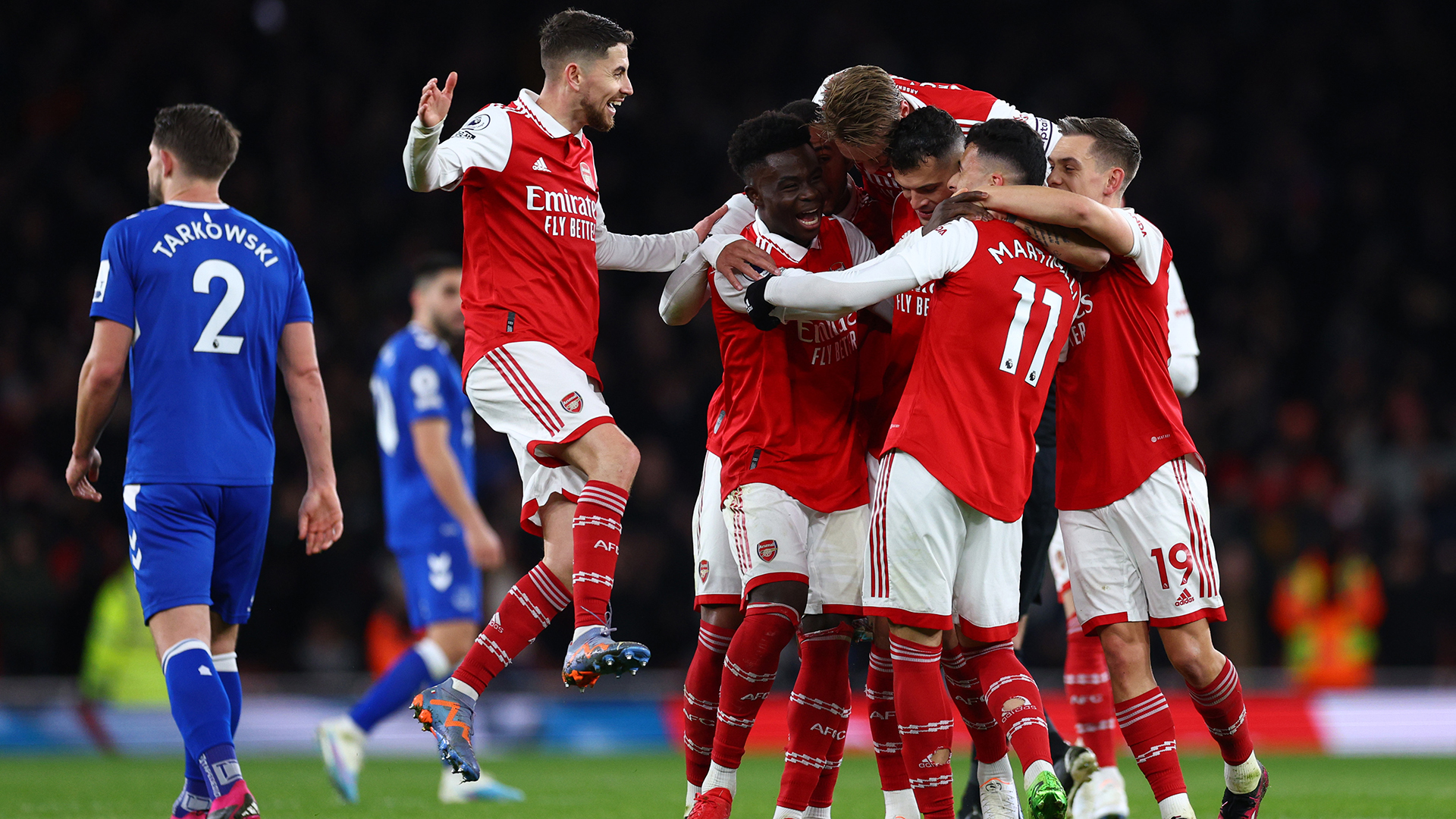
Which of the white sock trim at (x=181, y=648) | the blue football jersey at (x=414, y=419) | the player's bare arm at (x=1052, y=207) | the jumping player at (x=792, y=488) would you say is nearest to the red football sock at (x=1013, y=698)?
the jumping player at (x=792, y=488)

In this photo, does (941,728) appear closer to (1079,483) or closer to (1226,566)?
(1079,483)

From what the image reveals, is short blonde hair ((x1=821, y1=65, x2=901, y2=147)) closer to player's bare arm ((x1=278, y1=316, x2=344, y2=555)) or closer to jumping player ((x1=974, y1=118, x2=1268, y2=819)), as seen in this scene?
jumping player ((x1=974, y1=118, x2=1268, y2=819))

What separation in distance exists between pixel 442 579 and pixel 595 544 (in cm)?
342

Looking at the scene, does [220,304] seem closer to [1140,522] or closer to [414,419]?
[414,419]

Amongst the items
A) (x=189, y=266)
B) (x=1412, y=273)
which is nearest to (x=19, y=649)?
(x=189, y=266)

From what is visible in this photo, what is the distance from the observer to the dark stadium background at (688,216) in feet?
43.9

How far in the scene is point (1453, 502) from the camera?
1349 centimetres

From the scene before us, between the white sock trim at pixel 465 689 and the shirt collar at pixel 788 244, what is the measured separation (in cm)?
201

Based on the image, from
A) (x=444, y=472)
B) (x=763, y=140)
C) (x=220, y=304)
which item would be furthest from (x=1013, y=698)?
(x=444, y=472)

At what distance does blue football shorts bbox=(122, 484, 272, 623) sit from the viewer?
5.20 m

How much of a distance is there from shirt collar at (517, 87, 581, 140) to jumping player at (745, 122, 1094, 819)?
1.29 m

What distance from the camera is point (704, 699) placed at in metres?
5.67

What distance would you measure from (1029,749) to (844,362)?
5.44 feet

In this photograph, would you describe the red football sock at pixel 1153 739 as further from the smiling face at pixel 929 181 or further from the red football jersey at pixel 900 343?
the smiling face at pixel 929 181
